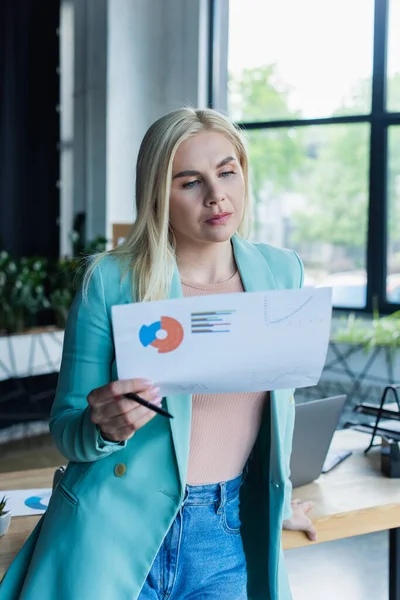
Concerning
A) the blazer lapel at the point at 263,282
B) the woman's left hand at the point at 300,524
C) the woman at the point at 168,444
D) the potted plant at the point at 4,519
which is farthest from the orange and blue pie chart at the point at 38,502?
the blazer lapel at the point at 263,282

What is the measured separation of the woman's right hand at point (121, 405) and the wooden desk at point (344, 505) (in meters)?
0.53

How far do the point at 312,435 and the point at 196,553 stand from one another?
0.63 meters

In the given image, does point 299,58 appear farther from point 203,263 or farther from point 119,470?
point 119,470

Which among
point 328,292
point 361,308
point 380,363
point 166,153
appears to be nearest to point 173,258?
point 166,153

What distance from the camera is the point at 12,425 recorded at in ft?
19.0

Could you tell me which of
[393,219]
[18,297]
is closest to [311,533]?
[18,297]

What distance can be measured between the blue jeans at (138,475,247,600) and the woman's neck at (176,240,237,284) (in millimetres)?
375

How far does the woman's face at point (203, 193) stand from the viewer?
1.35 m

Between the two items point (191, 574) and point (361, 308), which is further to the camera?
point (361, 308)

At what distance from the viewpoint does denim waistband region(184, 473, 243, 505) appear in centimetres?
131

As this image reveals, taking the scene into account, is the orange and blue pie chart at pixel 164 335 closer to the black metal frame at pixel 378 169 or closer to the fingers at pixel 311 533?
the fingers at pixel 311 533

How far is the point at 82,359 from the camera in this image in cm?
128

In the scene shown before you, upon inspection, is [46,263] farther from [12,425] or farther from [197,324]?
[197,324]

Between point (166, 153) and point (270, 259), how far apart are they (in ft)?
1.00
